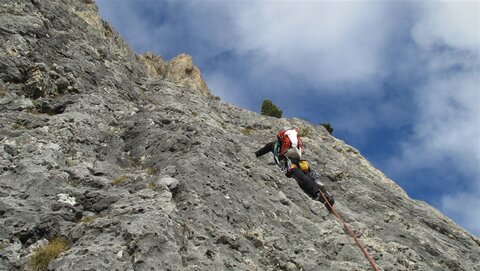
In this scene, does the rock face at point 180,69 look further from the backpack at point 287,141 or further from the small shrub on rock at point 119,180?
the small shrub on rock at point 119,180

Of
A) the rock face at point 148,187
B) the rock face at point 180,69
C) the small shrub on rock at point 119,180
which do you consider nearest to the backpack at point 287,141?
the rock face at point 148,187

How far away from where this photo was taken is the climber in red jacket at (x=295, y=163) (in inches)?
615

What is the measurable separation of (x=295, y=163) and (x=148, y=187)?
6.61 m

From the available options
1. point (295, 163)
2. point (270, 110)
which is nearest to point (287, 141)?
point (295, 163)

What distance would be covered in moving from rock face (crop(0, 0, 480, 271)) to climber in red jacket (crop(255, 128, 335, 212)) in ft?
1.34

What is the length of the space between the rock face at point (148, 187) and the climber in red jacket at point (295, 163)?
16.1 inches

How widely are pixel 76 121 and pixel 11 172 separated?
11.6 feet

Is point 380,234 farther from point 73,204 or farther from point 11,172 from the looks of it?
point 11,172

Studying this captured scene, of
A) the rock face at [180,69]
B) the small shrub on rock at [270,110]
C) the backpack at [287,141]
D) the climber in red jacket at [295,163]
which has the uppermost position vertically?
the rock face at [180,69]

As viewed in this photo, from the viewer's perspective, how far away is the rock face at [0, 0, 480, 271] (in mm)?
9508

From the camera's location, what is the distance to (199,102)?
21.3m

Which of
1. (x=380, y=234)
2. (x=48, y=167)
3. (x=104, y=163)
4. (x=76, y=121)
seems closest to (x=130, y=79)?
(x=76, y=121)

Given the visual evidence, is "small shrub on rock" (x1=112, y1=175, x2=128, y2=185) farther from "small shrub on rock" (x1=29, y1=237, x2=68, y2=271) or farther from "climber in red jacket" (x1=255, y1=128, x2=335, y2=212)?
"climber in red jacket" (x1=255, y1=128, x2=335, y2=212)

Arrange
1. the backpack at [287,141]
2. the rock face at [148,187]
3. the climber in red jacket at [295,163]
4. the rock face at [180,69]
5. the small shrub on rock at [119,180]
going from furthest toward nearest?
1. the rock face at [180,69]
2. the backpack at [287,141]
3. the climber in red jacket at [295,163]
4. the small shrub on rock at [119,180]
5. the rock face at [148,187]
